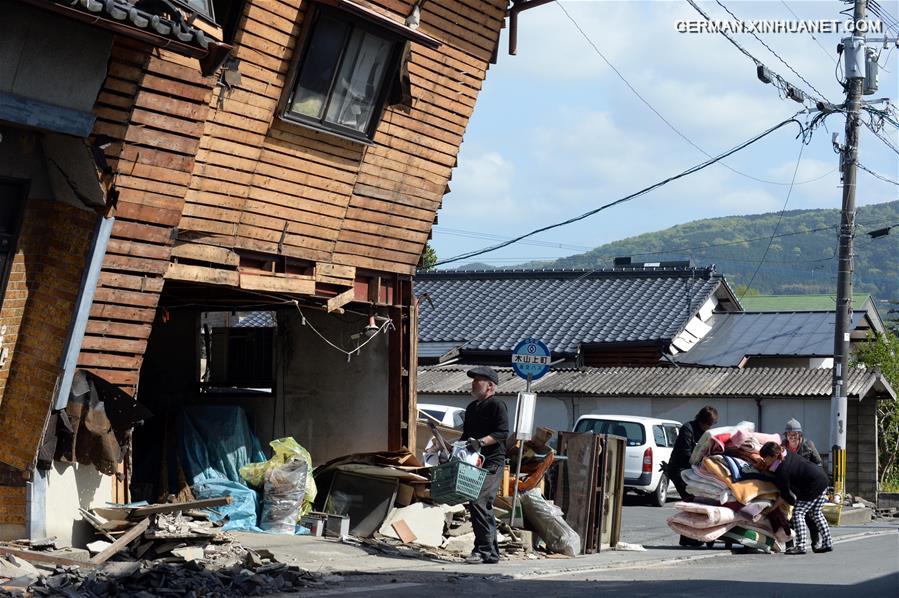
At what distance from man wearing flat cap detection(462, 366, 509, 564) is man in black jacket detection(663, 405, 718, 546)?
4162 mm

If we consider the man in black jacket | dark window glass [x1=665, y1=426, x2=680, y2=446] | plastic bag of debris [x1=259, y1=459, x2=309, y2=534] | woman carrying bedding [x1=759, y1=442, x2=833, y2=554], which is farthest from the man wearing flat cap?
dark window glass [x1=665, y1=426, x2=680, y2=446]

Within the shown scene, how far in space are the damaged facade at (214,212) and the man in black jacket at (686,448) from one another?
147 inches

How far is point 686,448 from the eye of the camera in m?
16.1

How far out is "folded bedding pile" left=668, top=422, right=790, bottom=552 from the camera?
1513 cm

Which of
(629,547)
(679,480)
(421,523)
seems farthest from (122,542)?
(679,480)

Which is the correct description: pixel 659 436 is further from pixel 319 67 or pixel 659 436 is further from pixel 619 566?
pixel 319 67

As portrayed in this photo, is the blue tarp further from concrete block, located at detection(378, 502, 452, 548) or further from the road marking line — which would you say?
the road marking line

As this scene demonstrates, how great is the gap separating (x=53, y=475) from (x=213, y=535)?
163cm

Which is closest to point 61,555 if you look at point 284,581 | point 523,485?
point 284,581

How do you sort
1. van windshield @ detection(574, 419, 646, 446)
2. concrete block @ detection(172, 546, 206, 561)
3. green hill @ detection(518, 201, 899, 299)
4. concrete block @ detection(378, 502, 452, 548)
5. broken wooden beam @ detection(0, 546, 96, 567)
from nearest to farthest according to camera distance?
broken wooden beam @ detection(0, 546, 96, 567), concrete block @ detection(172, 546, 206, 561), concrete block @ detection(378, 502, 452, 548), van windshield @ detection(574, 419, 646, 446), green hill @ detection(518, 201, 899, 299)

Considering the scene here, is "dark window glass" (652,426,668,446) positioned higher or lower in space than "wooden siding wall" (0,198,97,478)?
higher

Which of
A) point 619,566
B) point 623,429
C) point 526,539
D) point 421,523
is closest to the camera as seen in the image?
point 619,566

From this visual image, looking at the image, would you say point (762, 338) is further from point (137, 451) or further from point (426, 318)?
point (137, 451)

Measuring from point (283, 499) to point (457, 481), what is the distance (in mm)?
2912
